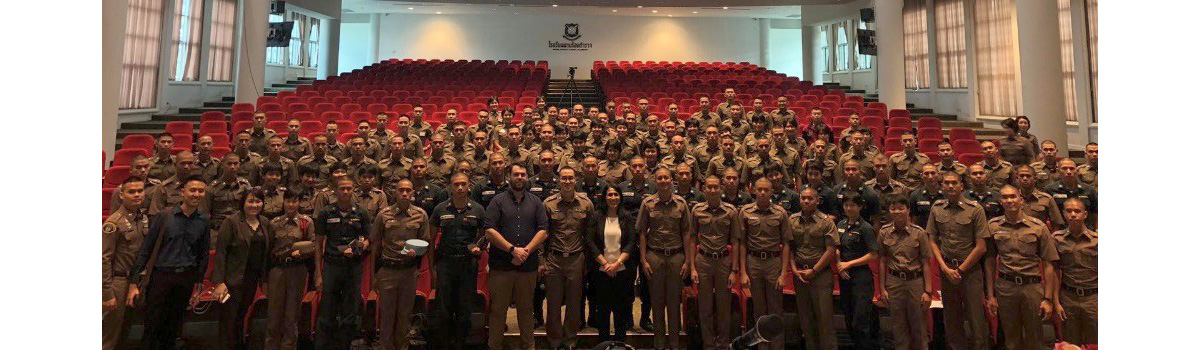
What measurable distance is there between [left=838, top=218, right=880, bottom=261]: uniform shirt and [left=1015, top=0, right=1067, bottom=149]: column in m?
5.13

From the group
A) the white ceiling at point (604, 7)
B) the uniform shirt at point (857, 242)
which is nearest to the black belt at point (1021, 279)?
the uniform shirt at point (857, 242)

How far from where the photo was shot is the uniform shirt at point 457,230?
13.5 ft

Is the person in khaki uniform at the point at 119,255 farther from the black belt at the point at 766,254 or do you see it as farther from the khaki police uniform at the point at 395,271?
the black belt at the point at 766,254

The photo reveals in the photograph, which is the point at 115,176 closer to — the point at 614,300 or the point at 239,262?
the point at 239,262

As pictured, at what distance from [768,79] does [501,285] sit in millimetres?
9575

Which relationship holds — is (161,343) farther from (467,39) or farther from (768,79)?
(467,39)

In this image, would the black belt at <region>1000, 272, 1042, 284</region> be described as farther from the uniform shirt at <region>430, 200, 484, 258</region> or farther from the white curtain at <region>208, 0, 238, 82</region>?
the white curtain at <region>208, 0, 238, 82</region>

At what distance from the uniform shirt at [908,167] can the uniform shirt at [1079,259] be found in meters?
2.02

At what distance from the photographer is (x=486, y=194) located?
190 inches

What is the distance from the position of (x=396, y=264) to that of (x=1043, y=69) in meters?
7.85

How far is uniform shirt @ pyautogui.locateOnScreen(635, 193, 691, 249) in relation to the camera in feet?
14.2

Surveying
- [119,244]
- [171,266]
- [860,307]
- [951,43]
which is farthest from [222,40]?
[951,43]

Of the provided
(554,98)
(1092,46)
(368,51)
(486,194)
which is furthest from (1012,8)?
(368,51)

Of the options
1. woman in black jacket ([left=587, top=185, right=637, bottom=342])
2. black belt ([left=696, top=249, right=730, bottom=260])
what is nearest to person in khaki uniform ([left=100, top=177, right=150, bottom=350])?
woman in black jacket ([left=587, top=185, right=637, bottom=342])
